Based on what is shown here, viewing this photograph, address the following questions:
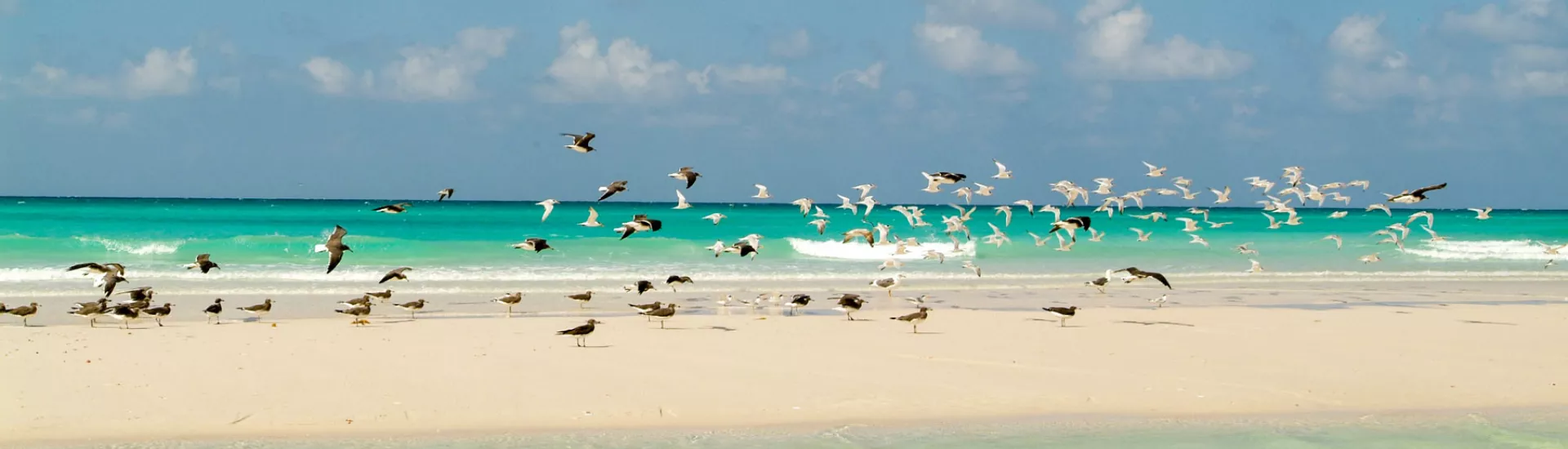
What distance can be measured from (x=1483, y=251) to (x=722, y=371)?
49664 millimetres

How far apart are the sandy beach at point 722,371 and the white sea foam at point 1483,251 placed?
1121 inches

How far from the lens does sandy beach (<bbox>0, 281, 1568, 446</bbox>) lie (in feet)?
32.7

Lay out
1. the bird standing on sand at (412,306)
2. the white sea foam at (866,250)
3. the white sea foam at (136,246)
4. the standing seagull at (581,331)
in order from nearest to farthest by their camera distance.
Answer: the standing seagull at (581,331)
the bird standing on sand at (412,306)
the white sea foam at (866,250)
the white sea foam at (136,246)

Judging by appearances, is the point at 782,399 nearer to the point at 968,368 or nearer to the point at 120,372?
the point at 968,368

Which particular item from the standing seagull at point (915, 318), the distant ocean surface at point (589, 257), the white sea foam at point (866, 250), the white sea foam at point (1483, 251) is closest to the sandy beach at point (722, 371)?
the standing seagull at point (915, 318)

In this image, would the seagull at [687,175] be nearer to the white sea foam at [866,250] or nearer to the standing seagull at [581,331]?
the standing seagull at [581,331]

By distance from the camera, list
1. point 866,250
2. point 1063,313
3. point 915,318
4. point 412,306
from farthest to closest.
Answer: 1. point 866,250
2. point 412,306
3. point 1063,313
4. point 915,318

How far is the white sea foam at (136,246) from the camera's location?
1699 inches

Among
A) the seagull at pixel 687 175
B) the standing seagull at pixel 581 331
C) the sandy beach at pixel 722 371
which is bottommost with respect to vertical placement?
the sandy beach at pixel 722 371

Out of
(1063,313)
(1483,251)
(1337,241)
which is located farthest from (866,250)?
(1063,313)

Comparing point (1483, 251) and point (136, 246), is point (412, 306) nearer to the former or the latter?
point (136, 246)

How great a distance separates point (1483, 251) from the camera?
52.8 m

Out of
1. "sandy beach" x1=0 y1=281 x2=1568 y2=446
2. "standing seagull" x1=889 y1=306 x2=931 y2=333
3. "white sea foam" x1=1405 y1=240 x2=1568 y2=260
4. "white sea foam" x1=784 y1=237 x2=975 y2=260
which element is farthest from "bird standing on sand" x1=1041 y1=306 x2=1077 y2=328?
"white sea foam" x1=1405 y1=240 x2=1568 y2=260

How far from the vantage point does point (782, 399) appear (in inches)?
424
